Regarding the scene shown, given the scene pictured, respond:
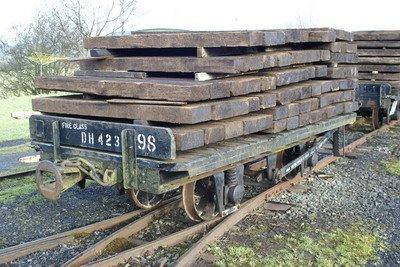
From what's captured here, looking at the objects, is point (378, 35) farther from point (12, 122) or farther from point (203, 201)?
point (12, 122)

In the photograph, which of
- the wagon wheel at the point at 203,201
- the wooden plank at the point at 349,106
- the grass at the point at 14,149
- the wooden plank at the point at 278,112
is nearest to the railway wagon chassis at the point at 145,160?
the wagon wheel at the point at 203,201

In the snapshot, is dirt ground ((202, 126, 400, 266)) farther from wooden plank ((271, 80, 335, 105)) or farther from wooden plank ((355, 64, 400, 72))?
wooden plank ((355, 64, 400, 72))

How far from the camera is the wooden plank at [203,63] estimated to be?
15.1 ft

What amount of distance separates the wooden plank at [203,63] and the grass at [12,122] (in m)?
7.68

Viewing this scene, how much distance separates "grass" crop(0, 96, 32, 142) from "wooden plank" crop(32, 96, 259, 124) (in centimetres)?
760

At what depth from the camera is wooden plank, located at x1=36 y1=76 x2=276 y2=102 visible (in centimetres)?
425

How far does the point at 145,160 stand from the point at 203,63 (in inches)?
45.2

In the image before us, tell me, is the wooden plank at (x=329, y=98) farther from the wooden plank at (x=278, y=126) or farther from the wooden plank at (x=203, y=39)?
the wooden plank at (x=203, y=39)

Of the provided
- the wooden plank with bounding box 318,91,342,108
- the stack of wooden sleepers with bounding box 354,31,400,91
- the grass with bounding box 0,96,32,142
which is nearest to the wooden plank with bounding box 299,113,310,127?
the wooden plank with bounding box 318,91,342,108

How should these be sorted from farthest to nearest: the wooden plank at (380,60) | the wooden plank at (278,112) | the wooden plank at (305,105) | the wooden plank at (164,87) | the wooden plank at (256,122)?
the wooden plank at (380,60) < the wooden plank at (305,105) < the wooden plank at (278,112) < the wooden plank at (256,122) < the wooden plank at (164,87)

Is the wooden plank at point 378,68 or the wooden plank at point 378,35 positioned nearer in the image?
the wooden plank at point 378,68

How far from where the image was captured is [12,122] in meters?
14.9

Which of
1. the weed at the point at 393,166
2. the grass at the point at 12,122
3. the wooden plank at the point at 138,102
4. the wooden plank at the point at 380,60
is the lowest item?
the weed at the point at 393,166

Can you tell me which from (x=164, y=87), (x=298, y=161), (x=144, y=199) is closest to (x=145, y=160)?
(x=164, y=87)
